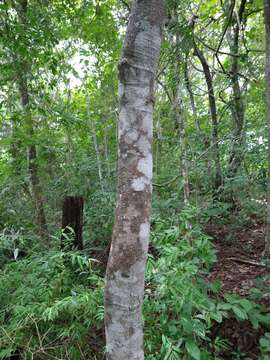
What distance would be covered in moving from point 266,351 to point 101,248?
227 cm

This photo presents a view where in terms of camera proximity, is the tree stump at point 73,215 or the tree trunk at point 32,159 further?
the tree trunk at point 32,159

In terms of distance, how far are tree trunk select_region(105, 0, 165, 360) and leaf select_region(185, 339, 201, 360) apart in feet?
2.06

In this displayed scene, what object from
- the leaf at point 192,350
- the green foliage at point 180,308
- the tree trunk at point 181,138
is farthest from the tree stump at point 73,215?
the leaf at point 192,350

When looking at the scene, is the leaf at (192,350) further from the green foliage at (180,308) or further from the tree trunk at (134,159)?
the tree trunk at (134,159)

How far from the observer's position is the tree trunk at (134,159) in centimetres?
142

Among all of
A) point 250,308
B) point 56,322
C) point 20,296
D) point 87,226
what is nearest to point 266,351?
point 250,308

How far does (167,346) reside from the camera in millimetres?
1752

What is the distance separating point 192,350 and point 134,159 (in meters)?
1.27

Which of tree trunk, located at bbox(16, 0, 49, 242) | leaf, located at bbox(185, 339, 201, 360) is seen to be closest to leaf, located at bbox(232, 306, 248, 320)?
leaf, located at bbox(185, 339, 201, 360)

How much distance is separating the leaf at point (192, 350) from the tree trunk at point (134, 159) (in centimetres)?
63

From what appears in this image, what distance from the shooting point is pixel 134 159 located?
1.44 meters

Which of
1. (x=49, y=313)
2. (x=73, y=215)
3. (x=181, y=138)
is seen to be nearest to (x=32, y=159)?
(x=73, y=215)

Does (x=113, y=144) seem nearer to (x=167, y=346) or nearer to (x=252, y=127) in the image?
(x=252, y=127)

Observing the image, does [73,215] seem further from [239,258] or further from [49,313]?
[239,258]
